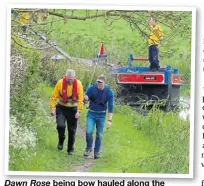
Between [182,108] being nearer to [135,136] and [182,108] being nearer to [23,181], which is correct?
[135,136]

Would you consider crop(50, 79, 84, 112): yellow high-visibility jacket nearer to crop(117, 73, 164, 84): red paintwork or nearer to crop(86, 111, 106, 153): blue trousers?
crop(86, 111, 106, 153): blue trousers

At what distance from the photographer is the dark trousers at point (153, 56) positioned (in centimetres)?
1470

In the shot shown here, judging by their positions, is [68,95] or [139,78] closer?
[68,95]

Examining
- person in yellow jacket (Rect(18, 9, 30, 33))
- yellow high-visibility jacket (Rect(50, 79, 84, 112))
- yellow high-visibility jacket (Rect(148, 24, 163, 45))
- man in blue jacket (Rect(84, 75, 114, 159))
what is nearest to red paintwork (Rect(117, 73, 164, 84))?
man in blue jacket (Rect(84, 75, 114, 159))

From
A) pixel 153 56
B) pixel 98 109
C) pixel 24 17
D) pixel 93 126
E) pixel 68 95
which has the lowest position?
pixel 93 126

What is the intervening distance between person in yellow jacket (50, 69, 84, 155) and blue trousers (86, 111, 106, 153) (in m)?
0.14

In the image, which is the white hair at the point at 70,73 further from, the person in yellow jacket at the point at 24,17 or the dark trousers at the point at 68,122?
the person in yellow jacket at the point at 24,17

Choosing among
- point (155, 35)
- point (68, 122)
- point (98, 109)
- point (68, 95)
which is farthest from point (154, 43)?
point (68, 122)

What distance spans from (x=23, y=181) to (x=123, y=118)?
1.29 m

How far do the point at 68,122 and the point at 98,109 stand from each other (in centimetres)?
36

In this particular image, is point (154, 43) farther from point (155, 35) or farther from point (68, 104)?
point (68, 104)

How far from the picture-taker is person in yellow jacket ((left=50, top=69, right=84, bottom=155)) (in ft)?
47.9

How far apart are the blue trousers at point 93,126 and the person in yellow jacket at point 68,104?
0.45ft

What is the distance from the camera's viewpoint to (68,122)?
14.7 metres
